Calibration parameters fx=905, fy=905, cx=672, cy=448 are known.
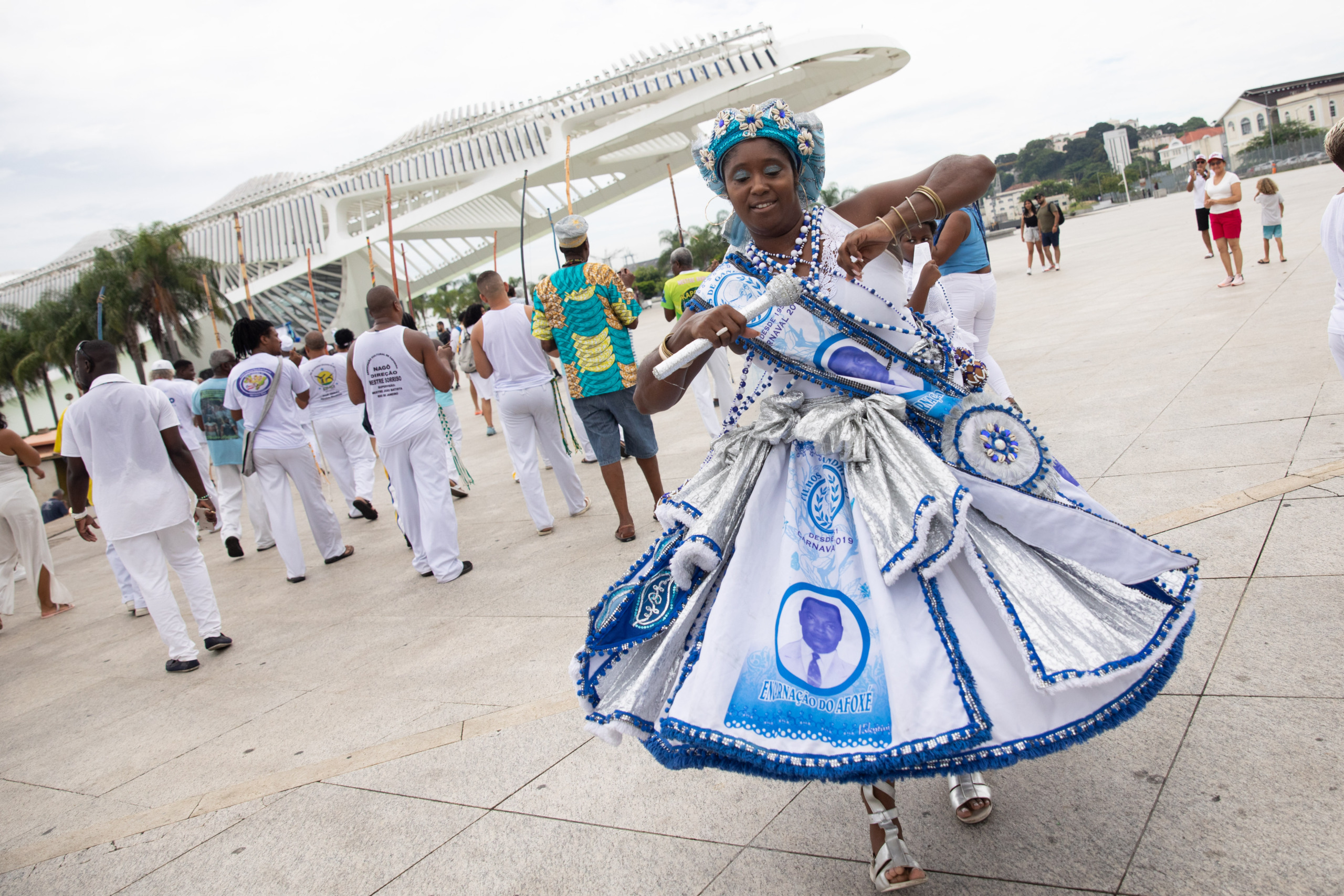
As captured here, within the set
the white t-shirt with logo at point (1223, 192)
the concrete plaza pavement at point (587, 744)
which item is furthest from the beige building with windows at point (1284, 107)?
the concrete plaza pavement at point (587, 744)

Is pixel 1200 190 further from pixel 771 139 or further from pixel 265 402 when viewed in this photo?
pixel 771 139

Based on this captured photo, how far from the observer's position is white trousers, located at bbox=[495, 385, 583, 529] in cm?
640

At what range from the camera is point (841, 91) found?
4234cm

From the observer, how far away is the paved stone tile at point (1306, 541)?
3191 mm

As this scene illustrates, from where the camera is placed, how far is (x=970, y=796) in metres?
2.30

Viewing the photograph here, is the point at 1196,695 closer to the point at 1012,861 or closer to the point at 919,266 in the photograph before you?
the point at 1012,861

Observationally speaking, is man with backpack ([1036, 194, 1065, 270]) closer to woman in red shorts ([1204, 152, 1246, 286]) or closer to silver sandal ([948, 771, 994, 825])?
woman in red shorts ([1204, 152, 1246, 286])

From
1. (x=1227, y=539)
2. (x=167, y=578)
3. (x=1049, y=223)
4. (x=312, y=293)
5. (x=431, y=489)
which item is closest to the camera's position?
(x=1227, y=539)

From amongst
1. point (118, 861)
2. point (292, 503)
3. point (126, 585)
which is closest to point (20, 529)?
point (126, 585)

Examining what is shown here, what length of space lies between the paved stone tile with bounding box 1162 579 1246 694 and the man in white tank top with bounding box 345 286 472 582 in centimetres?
417

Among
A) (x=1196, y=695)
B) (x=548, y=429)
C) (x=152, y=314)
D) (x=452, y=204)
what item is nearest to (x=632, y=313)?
(x=548, y=429)

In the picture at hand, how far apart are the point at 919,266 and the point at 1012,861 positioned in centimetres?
148

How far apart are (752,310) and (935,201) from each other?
55 centimetres

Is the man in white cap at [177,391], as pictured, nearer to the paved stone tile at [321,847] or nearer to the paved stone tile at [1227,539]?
the paved stone tile at [321,847]
